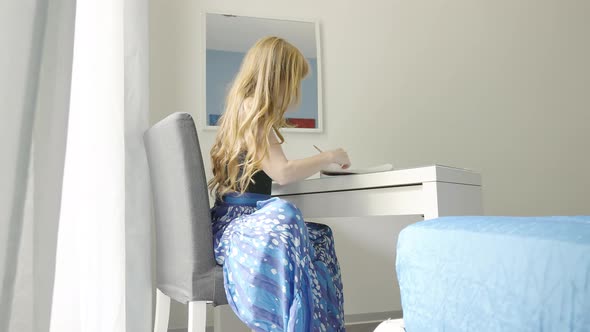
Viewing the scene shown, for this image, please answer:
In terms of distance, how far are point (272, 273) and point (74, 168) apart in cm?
50

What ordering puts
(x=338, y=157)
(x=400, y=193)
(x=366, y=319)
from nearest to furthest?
(x=400, y=193)
(x=338, y=157)
(x=366, y=319)

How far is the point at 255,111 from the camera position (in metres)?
1.53

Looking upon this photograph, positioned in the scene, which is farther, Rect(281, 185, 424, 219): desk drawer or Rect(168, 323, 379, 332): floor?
Rect(168, 323, 379, 332): floor

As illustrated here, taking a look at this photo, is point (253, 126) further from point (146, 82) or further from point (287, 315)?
point (287, 315)

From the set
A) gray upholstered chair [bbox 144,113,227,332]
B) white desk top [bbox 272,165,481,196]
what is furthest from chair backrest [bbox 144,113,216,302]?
white desk top [bbox 272,165,481,196]

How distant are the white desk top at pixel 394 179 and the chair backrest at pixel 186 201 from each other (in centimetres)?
42

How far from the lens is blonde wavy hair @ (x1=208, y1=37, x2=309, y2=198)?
1508 millimetres

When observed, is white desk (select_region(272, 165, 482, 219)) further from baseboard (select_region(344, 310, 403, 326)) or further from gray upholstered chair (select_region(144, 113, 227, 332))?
baseboard (select_region(344, 310, 403, 326))

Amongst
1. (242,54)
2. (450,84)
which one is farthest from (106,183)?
(450,84)

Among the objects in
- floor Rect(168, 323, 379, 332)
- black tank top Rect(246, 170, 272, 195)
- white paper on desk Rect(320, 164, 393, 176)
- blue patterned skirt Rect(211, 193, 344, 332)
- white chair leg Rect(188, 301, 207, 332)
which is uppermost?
white paper on desk Rect(320, 164, 393, 176)

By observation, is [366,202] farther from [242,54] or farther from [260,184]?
[242,54]

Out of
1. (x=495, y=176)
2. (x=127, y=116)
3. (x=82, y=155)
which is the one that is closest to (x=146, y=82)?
(x=127, y=116)

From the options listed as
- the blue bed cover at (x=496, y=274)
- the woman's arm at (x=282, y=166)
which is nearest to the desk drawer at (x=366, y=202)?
the woman's arm at (x=282, y=166)

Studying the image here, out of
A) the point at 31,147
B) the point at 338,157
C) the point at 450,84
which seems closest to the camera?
the point at 31,147
